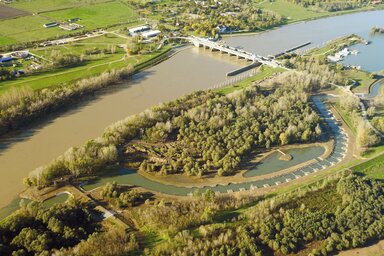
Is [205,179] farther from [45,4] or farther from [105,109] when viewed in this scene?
[45,4]

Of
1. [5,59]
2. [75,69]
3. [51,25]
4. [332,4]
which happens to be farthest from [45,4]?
[332,4]

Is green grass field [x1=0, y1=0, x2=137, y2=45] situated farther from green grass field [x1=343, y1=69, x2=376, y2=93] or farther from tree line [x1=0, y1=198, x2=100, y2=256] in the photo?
green grass field [x1=343, y1=69, x2=376, y2=93]

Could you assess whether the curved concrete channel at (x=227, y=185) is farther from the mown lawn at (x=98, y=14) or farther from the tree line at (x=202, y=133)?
the mown lawn at (x=98, y=14)

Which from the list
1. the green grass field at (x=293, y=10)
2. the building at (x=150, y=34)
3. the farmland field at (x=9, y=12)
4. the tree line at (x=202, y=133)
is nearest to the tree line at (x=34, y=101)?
the tree line at (x=202, y=133)

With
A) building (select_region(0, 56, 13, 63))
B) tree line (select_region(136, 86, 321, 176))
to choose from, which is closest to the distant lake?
tree line (select_region(136, 86, 321, 176))

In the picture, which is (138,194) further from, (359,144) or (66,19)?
(66,19)

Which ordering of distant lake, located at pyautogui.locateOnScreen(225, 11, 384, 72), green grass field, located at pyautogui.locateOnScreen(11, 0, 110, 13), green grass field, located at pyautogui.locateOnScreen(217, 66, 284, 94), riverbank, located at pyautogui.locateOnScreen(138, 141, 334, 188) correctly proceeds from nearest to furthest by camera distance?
riverbank, located at pyautogui.locateOnScreen(138, 141, 334, 188)
green grass field, located at pyautogui.locateOnScreen(217, 66, 284, 94)
distant lake, located at pyautogui.locateOnScreen(225, 11, 384, 72)
green grass field, located at pyautogui.locateOnScreen(11, 0, 110, 13)
